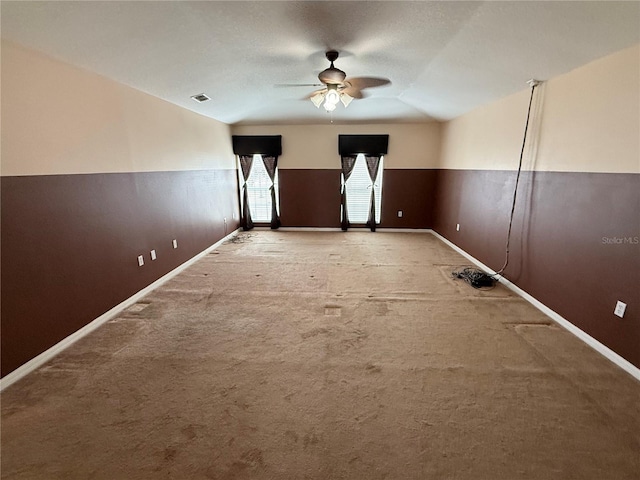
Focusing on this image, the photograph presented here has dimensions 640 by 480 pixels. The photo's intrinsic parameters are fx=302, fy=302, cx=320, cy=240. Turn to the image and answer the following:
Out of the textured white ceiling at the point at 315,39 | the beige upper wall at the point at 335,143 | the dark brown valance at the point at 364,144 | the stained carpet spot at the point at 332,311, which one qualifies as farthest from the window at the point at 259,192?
the stained carpet spot at the point at 332,311

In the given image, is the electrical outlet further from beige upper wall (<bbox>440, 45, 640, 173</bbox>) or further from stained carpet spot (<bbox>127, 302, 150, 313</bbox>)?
stained carpet spot (<bbox>127, 302, 150, 313</bbox>)

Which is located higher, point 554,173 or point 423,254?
point 554,173

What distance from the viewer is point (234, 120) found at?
6109 mm

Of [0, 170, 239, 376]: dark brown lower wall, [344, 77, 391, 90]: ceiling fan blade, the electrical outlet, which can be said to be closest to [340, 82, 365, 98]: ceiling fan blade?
[344, 77, 391, 90]: ceiling fan blade

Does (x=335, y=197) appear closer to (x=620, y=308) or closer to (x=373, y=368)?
(x=373, y=368)

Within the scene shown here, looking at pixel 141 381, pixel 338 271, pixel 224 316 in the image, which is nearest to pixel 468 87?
pixel 338 271

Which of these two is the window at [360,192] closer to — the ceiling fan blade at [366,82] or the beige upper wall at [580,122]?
the ceiling fan blade at [366,82]

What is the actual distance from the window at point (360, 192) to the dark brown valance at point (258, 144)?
1732 mm

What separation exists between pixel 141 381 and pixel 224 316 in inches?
38.6

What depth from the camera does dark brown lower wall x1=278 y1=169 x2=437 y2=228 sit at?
6.67 m

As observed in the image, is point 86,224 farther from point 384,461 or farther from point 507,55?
point 507,55

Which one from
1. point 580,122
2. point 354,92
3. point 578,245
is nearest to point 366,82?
point 354,92

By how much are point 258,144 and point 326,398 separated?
5742mm

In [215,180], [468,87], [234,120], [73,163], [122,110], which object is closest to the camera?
[73,163]
